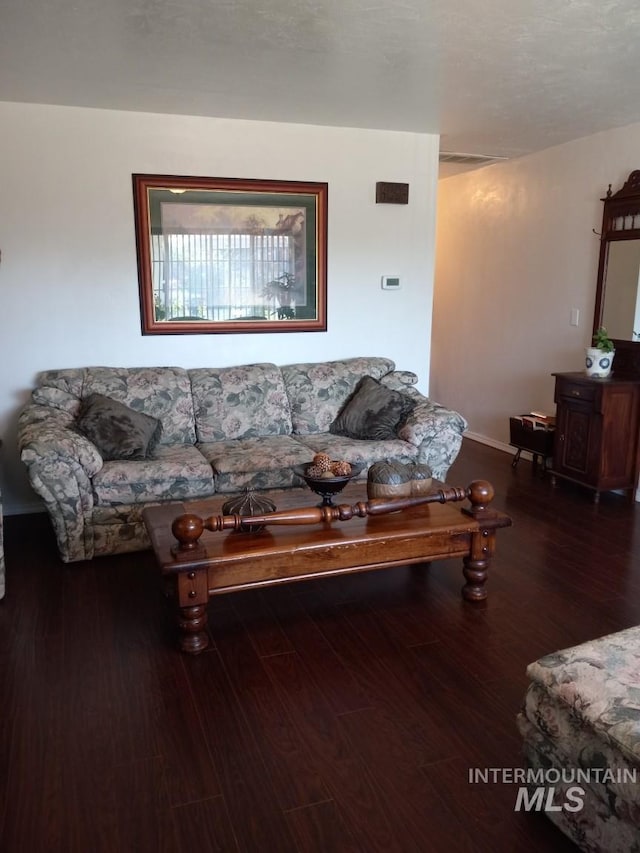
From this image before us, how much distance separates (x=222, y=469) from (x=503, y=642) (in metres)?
1.74

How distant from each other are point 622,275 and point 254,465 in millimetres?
2955

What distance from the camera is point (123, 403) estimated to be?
400 centimetres

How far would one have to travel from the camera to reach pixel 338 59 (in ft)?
10.3

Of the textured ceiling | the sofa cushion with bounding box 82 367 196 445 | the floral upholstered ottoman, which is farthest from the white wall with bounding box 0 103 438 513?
the floral upholstered ottoman

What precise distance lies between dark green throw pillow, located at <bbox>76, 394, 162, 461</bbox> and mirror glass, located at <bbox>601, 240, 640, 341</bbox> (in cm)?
330

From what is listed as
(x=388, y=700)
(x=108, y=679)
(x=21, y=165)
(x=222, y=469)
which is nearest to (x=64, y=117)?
(x=21, y=165)

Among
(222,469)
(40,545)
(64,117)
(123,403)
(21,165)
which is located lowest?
(40,545)

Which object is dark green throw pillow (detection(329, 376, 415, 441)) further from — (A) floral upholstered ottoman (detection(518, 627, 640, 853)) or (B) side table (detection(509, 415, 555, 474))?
(A) floral upholstered ottoman (detection(518, 627, 640, 853))

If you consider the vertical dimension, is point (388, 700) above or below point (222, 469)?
below

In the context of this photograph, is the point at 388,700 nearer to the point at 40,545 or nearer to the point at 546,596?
the point at 546,596

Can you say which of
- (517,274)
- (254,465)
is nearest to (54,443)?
(254,465)

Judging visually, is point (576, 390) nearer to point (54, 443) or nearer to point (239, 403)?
point (239, 403)

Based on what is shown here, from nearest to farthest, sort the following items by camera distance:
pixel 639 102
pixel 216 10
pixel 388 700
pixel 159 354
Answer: pixel 388 700 < pixel 216 10 < pixel 639 102 < pixel 159 354

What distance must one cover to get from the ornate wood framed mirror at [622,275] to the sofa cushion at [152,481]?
9.89 ft
